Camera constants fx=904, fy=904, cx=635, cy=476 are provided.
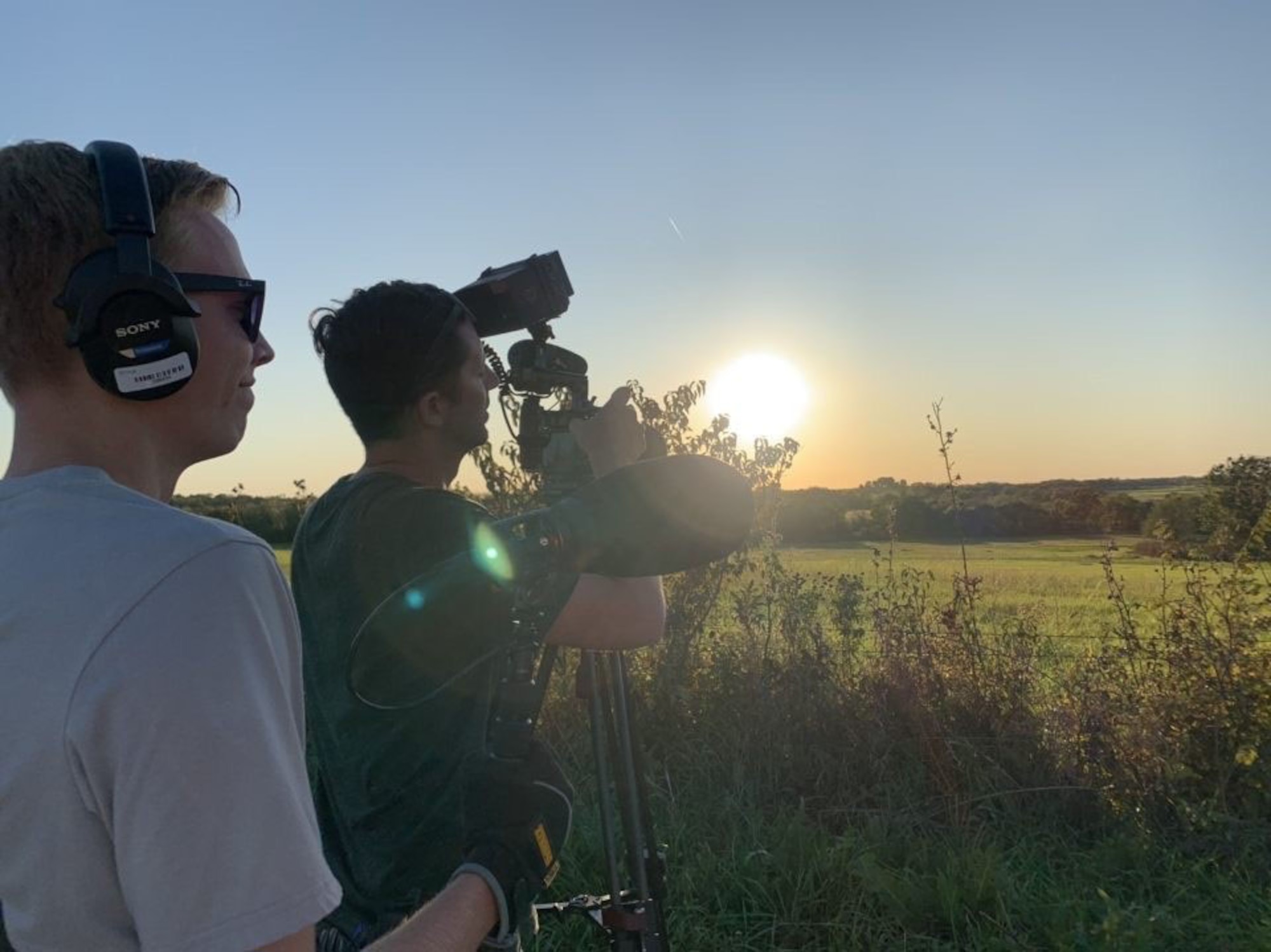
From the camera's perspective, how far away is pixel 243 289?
3.86 feet

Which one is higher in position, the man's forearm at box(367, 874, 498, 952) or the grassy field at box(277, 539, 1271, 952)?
the man's forearm at box(367, 874, 498, 952)

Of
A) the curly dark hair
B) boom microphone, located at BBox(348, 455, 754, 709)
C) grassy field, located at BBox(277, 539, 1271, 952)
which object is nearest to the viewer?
boom microphone, located at BBox(348, 455, 754, 709)

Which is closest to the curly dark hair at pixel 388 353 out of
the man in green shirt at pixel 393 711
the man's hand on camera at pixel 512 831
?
the man in green shirt at pixel 393 711

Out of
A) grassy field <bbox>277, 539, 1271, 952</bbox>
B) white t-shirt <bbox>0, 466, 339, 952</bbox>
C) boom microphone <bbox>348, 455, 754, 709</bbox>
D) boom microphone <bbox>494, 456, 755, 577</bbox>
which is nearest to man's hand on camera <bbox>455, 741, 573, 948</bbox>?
boom microphone <bbox>348, 455, 754, 709</bbox>

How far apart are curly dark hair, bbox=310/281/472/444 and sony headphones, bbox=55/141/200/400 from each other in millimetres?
844

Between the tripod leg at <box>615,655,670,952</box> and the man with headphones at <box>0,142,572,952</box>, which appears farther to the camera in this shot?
the tripod leg at <box>615,655,670,952</box>

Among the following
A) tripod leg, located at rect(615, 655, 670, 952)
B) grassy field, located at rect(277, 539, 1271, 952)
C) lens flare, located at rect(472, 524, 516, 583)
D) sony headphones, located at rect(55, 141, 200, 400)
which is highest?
sony headphones, located at rect(55, 141, 200, 400)

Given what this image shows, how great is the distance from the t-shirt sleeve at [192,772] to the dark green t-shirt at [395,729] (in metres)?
0.75

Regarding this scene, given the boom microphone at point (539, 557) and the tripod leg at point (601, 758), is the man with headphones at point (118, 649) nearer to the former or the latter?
the boom microphone at point (539, 557)

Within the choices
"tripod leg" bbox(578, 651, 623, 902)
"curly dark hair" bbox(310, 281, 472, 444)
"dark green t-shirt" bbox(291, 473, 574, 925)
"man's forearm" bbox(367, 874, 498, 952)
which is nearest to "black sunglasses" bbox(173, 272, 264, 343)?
"dark green t-shirt" bbox(291, 473, 574, 925)

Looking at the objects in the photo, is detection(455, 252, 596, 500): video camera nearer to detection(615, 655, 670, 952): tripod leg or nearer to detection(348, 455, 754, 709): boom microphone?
detection(615, 655, 670, 952): tripod leg

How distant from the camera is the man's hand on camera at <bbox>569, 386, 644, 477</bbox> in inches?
70.2

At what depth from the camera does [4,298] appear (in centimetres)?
99

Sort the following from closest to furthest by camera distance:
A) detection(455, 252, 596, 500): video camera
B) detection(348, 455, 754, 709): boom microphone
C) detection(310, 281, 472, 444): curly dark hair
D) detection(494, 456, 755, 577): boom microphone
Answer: detection(348, 455, 754, 709): boom microphone → detection(494, 456, 755, 577): boom microphone → detection(310, 281, 472, 444): curly dark hair → detection(455, 252, 596, 500): video camera
